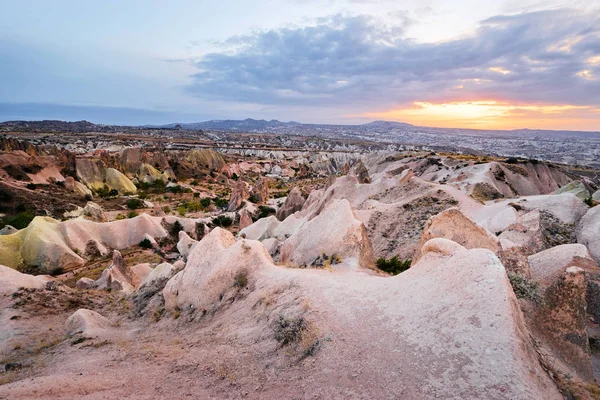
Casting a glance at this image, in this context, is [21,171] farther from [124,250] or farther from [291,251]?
[291,251]

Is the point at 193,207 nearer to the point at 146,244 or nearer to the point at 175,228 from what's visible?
the point at 175,228

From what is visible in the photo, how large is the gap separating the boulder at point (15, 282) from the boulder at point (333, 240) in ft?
37.6

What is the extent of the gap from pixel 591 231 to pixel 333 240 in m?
14.2

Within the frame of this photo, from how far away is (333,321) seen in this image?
809 cm

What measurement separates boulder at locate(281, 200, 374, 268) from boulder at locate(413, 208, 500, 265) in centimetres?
256

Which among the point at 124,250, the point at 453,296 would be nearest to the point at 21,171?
the point at 124,250

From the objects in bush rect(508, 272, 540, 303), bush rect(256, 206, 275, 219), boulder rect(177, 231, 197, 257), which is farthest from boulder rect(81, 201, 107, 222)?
bush rect(508, 272, 540, 303)

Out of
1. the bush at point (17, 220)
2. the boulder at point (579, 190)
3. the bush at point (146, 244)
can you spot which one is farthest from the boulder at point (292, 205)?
the boulder at point (579, 190)

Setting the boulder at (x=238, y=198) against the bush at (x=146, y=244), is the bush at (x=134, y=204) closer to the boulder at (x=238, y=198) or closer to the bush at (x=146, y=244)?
the boulder at (x=238, y=198)

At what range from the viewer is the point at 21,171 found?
46.6 metres

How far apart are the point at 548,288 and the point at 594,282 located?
4782 millimetres

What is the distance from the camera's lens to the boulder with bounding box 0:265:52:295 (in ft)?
47.6

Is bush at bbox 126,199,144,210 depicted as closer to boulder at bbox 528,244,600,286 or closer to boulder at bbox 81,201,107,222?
boulder at bbox 81,201,107,222

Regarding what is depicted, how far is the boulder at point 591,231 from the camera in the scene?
16.6 metres
